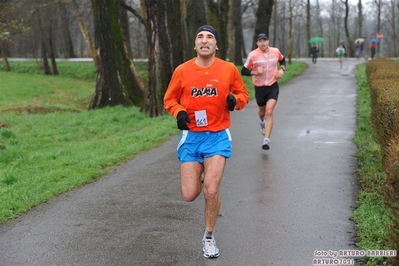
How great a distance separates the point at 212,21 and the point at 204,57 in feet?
64.7

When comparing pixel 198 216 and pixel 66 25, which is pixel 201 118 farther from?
pixel 66 25

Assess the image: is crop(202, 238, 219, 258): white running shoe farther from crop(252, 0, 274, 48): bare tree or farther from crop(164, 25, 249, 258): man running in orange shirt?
crop(252, 0, 274, 48): bare tree

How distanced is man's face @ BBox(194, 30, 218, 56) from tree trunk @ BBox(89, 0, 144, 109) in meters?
14.0

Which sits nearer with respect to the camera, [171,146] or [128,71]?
[171,146]

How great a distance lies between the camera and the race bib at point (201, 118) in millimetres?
5559

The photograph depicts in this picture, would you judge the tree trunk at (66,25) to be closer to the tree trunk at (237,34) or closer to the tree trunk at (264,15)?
the tree trunk at (237,34)

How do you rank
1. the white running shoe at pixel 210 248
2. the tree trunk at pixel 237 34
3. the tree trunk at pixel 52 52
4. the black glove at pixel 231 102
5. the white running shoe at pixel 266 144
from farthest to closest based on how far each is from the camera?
the tree trunk at pixel 52 52, the tree trunk at pixel 237 34, the white running shoe at pixel 266 144, the black glove at pixel 231 102, the white running shoe at pixel 210 248

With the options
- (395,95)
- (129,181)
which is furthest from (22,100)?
(395,95)

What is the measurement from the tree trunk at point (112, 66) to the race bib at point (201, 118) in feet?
45.9

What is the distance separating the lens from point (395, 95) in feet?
26.3

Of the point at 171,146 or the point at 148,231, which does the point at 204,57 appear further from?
the point at 171,146

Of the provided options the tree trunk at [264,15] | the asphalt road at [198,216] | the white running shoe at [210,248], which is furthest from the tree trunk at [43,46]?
the white running shoe at [210,248]

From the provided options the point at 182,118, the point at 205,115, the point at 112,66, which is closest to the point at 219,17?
the point at 112,66

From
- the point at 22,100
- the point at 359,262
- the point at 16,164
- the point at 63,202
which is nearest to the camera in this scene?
the point at 359,262
